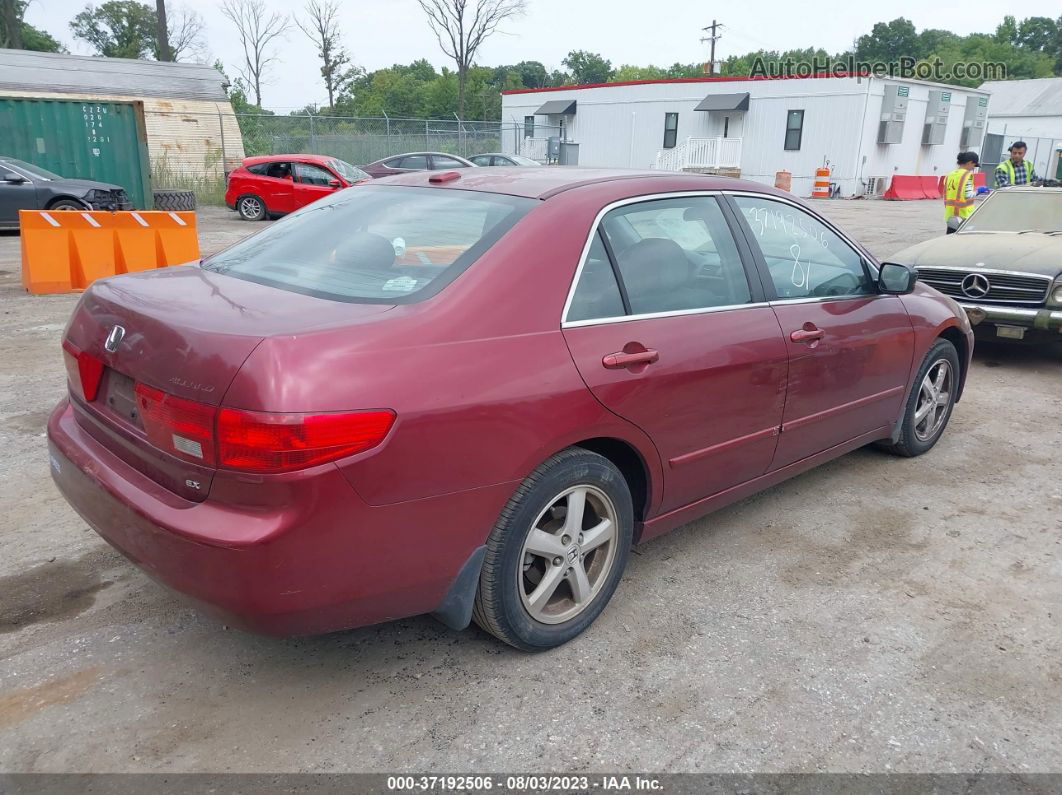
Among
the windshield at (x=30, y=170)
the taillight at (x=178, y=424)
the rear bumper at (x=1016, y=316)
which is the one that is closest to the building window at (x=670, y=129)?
the windshield at (x=30, y=170)

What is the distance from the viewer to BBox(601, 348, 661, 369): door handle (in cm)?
288

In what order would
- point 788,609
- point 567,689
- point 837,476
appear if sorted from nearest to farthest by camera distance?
point 567,689
point 788,609
point 837,476

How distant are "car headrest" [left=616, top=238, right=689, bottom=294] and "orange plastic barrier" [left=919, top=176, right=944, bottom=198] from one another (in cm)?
3654

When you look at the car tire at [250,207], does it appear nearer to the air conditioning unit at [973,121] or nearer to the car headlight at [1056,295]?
the car headlight at [1056,295]

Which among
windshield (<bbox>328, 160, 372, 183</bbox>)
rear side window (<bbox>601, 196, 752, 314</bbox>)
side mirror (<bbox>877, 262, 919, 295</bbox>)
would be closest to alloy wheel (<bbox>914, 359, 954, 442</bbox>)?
side mirror (<bbox>877, 262, 919, 295</bbox>)

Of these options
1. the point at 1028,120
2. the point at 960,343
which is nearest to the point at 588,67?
the point at 1028,120

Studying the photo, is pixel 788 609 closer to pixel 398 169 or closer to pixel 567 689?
pixel 567 689

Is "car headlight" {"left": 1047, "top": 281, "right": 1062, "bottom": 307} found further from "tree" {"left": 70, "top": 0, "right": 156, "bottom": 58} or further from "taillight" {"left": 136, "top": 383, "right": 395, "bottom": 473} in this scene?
"tree" {"left": 70, "top": 0, "right": 156, "bottom": 58}

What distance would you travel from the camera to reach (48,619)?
10.3 feet

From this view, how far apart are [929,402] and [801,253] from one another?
162 centimetres

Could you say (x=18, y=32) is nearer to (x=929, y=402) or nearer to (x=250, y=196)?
(x=250, y=196)

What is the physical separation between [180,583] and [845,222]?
877 inches

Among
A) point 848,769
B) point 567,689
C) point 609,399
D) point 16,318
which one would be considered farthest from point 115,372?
point 16,318

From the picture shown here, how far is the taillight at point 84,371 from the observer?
277cm
